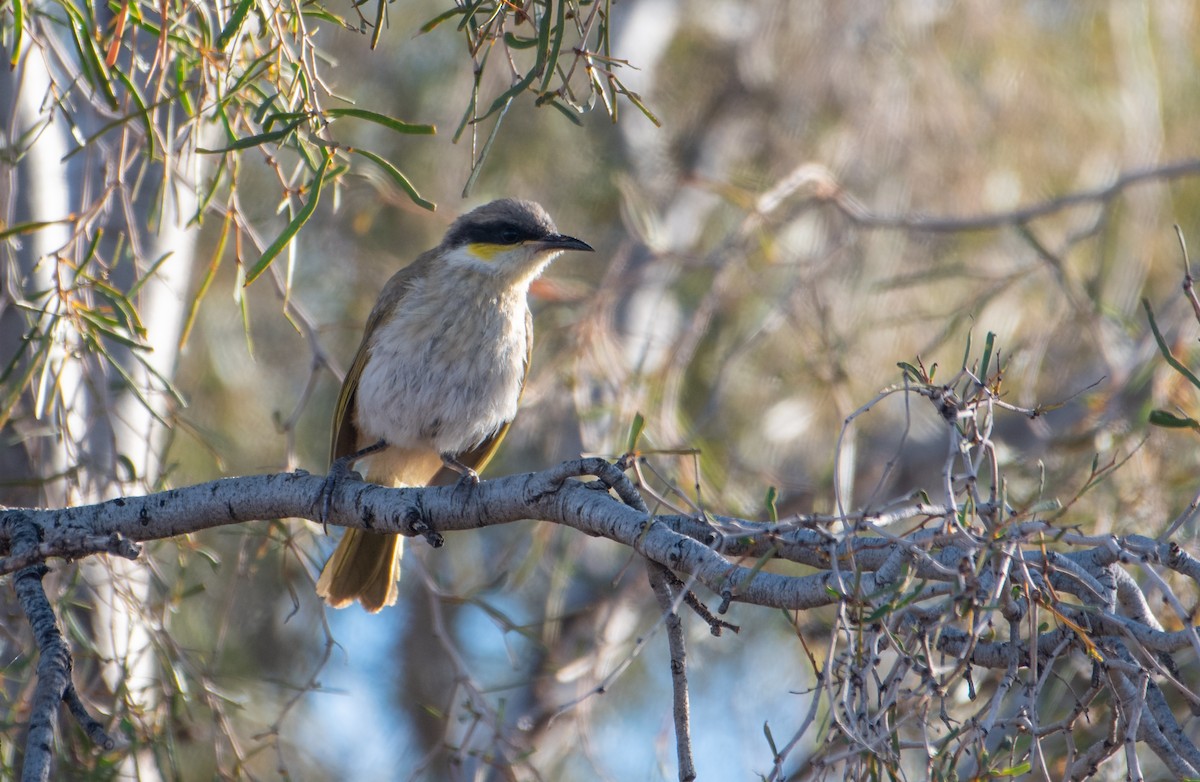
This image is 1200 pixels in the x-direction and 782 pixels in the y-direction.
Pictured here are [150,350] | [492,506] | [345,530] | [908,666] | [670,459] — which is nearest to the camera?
[908,666]

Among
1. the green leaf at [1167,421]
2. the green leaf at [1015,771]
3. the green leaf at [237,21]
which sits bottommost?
the green leaf at [1015,771]

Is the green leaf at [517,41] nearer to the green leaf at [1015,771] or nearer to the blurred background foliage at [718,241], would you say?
the green leaf at [1015,771]

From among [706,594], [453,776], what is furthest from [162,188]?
[706,594]

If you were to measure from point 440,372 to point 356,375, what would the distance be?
0.37 m

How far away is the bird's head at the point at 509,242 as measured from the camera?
13.1ft

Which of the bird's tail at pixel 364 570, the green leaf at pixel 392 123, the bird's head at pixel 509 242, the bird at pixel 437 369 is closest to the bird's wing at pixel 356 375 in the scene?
the bird at pixel 437 369

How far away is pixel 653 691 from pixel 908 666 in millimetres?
5529

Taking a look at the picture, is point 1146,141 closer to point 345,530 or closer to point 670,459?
point 670,459

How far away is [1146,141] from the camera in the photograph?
5.91 m

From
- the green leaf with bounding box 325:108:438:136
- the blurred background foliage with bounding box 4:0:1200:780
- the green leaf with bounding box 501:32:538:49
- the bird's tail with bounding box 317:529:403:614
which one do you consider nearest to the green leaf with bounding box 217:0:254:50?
the green leaf with bounding box 325:108:438:136

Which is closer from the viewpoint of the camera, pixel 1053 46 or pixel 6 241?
pixel 6 241

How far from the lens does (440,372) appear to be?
375cm

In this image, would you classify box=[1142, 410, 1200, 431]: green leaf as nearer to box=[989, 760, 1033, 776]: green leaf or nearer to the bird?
box=[989, 760, 1033, 776]: green leaf

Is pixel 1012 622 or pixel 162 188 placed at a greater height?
pixel 162 188
